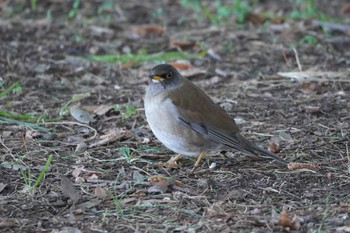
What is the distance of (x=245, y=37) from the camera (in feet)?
31.2

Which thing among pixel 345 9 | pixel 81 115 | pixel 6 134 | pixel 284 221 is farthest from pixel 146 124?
pixel 345 9

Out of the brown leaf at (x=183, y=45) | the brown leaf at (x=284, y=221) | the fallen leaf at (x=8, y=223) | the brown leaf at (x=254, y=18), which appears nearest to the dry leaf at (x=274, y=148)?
the brown leaf at (x=284, y=221)

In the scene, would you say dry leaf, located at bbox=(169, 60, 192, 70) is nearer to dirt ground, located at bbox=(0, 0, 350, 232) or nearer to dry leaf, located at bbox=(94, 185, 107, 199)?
dirt ground, located at bbox=(0, 0, 350, 232)

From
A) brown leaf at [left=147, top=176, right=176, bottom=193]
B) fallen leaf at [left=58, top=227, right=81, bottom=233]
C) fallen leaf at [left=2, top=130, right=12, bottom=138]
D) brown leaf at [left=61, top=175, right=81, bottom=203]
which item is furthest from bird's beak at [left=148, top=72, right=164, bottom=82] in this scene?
fallen leaf at [left=58, top=227, right=81, bottom=233]

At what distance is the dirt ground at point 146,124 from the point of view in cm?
496

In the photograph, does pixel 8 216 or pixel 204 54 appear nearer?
pixel 8 216

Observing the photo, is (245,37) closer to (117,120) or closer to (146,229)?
(117,120)

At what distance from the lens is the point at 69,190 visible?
5285mm

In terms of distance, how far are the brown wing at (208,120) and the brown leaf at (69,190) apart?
38.6 inches

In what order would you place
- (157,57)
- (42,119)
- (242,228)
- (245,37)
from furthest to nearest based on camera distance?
(245,37) → (157,57) → (42,119) → (242,228)

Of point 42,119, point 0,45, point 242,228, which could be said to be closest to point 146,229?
Result: point 242,228

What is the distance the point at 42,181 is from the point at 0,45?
12.0 feet

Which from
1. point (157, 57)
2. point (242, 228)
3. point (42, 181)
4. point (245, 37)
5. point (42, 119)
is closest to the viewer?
point (242, 228)

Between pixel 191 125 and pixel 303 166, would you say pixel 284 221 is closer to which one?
pixel 303 166
